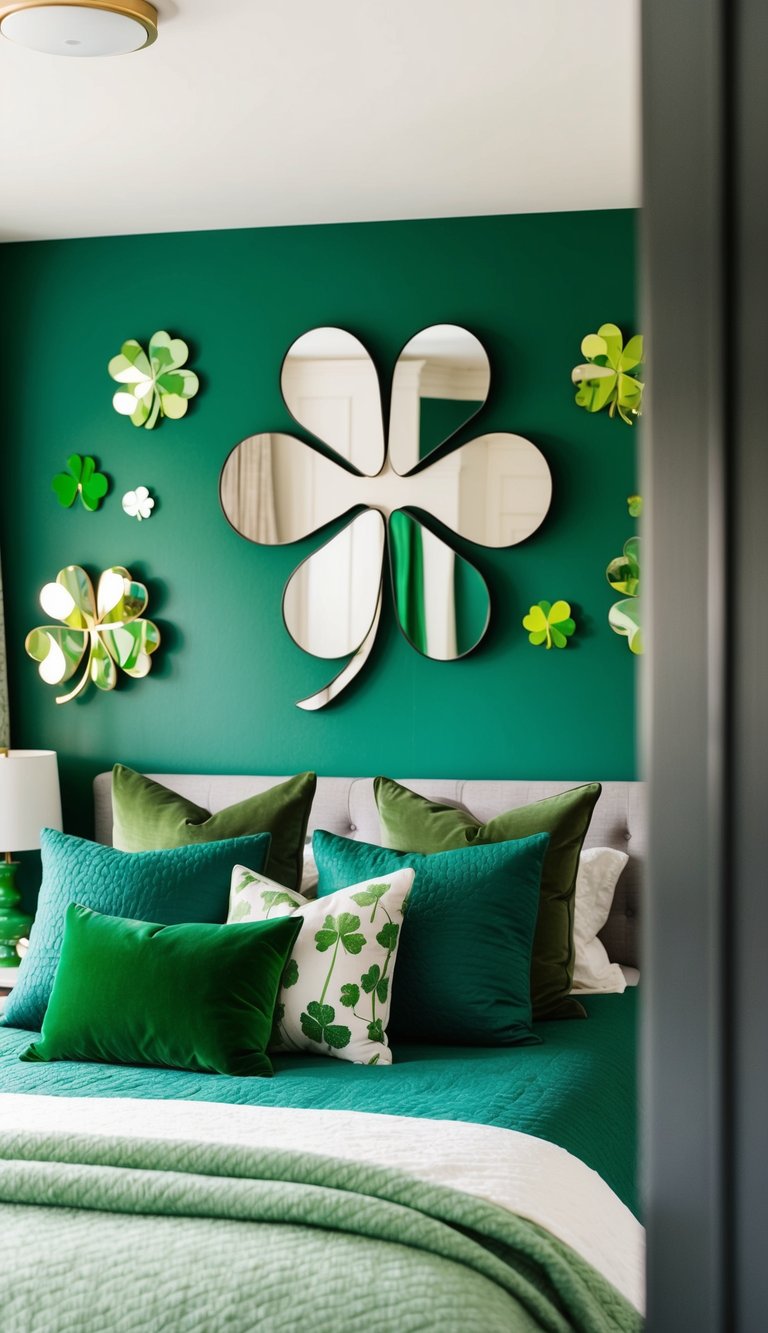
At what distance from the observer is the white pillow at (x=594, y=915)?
2963 mm

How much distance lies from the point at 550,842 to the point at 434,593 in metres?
1.05

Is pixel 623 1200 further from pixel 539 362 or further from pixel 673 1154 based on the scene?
pixel 539 362

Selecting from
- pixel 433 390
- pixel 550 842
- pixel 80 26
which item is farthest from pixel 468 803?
pixel 80 26

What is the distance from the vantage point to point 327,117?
2979 mm

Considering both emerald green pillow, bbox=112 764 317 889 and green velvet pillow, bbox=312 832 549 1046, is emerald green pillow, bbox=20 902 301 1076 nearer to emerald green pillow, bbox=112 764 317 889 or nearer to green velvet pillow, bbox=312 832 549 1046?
green velvet pillow, bbox=312 832 549 1046

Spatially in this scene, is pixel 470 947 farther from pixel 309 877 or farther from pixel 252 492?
pixel 252 492

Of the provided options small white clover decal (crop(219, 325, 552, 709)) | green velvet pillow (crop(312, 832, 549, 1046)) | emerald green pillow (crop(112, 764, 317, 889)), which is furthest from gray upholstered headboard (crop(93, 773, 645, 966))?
green velvet pillow (crop(312, 832, 549, 1046))

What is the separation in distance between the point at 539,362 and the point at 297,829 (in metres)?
1.53

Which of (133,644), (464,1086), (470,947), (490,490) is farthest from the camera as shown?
(133,644)

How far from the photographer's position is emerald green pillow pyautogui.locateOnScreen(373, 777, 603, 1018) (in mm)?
2746

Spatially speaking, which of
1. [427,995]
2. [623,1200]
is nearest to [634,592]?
[427,995]

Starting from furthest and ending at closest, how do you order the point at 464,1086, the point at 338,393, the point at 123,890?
the point at 338,393 < the point at 123,890 < the point at 464,1086

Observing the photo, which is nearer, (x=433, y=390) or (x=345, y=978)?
(x=345, y=978)

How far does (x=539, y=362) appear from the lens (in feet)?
11.8
